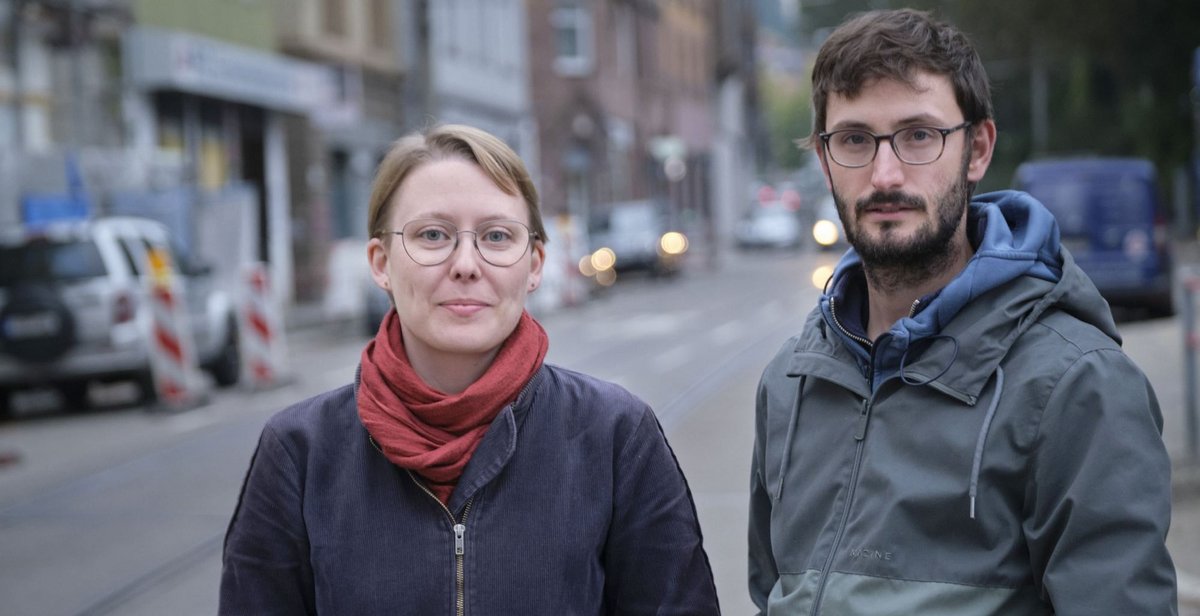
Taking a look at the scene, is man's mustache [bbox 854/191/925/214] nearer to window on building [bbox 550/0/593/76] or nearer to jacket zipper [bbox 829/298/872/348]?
jacket zipper [bbox 829/298/872/348]

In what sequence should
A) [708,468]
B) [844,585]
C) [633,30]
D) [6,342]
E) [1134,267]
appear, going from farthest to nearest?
[633,30], [1134,267], [6,342], [708,468], [844,585]

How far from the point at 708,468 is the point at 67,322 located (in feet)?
22.4

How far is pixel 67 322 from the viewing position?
14.4 meters

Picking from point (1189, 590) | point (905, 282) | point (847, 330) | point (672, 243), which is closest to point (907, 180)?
point (905, 282)

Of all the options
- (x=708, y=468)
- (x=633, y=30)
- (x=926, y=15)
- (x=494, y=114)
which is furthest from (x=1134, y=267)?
(x=633, y=30)

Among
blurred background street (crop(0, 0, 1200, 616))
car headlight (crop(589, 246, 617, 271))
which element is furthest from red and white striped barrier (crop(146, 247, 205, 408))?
car headlight (crop(589, 246, 617, 271))

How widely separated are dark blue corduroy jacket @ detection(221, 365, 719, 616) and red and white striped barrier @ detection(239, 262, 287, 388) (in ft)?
46.2

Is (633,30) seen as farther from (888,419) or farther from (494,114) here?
(888,419)

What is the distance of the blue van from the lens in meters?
18.4

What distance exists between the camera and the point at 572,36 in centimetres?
5094

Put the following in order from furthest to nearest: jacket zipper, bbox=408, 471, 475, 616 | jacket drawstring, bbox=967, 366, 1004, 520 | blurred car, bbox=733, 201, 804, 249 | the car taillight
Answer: blurred car, bbox=733, 201, 804, 249 < the car taillight < jacket zipper, bbox=408, 471, 475, 616 < jacket drawstring, bbox=967, 366, 1004, 520

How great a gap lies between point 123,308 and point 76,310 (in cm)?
46

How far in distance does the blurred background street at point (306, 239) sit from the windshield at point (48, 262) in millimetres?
28

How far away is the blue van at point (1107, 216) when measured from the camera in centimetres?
1841
